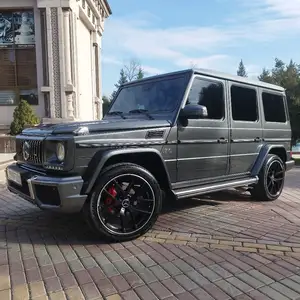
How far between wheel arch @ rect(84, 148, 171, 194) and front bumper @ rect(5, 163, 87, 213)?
14cm

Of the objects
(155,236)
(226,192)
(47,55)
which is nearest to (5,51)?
(47,55)

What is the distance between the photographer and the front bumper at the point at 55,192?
331 centimetres

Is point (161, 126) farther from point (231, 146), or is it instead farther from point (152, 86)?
point (231, 146)

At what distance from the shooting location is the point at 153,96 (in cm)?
464

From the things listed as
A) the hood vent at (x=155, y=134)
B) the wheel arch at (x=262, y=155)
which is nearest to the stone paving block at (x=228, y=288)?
the hood vent at (x=155, y=134)

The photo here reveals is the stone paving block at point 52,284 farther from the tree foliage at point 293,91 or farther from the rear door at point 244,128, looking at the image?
the tree foliage at point 293,91

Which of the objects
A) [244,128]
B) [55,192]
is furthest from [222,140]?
[55,192]

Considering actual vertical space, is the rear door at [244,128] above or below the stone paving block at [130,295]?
above

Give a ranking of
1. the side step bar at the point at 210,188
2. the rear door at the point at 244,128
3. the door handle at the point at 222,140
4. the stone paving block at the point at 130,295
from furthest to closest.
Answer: the rear door at the point at 244,128 → the door handle at the point at 222,140 → the side step bar at the point at 210,188 → the stone paving block at the point at 130,295

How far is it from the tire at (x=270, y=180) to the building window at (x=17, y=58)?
1628 centimetres

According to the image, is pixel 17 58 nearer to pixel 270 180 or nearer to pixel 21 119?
pixel 21 119

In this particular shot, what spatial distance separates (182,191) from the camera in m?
4.23

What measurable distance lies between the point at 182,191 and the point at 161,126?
872 mm

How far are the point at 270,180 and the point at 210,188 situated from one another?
5.77 feet
